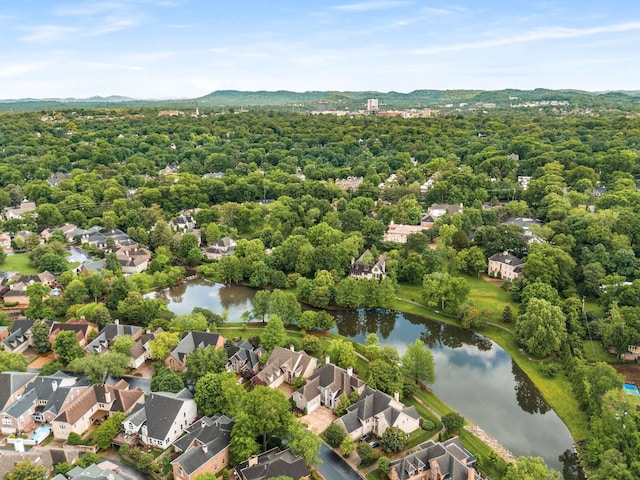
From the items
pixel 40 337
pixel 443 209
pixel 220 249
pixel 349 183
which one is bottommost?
pixel 40 337

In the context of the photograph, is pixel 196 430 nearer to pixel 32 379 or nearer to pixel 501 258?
pixel 32 379

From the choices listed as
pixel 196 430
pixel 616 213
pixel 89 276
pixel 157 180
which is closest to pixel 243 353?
pixel 196 430

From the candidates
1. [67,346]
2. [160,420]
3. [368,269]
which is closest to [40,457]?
[160,420]

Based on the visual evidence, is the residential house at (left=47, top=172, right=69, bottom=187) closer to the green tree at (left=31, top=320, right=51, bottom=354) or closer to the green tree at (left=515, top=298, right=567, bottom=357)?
the green tree at (left=31, top=320, right=51, bottom=354)

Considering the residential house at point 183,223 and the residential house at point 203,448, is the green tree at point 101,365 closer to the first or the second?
the residential house at point 203,448

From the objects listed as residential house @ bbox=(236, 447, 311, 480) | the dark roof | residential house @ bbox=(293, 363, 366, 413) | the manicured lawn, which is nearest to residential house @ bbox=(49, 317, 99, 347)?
residential house @ bbox=(293, 363, 366, 413)

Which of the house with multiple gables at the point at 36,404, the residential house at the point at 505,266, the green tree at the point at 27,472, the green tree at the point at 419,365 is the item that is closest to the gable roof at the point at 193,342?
the house with multiple gables at the point at 36,404

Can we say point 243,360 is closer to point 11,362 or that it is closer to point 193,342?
point 193,342
